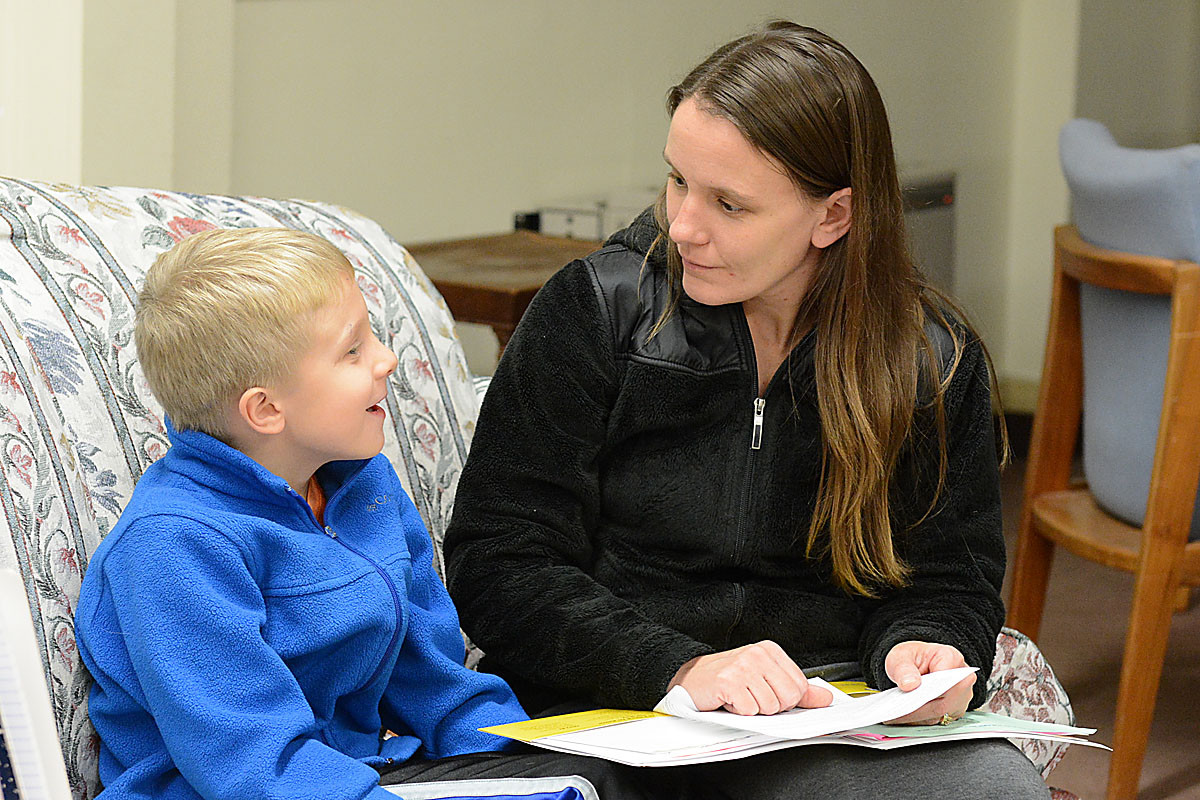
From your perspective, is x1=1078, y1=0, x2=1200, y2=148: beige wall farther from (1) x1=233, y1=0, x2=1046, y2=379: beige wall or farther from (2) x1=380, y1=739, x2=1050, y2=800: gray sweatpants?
(2) x1=380, y1=739, x2=1050, y2=800: gray sweatpants

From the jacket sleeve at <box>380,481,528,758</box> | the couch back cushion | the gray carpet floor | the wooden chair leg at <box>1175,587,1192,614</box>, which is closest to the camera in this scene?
the couch back cushion

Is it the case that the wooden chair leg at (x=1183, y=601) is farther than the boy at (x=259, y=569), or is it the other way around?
the wooden chair leg at (x=1183, y=601)

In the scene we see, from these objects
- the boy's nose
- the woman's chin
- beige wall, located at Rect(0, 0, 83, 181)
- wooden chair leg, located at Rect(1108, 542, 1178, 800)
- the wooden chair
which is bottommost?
wooden chair leg, located at Rect(1108, 542, 1178, 800)

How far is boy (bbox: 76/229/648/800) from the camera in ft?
3.36

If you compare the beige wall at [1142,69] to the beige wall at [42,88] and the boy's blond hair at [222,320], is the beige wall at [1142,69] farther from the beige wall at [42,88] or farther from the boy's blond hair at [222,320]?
the boy's blond hair at [222,320]

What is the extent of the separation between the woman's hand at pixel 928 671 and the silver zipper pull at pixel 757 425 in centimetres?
24

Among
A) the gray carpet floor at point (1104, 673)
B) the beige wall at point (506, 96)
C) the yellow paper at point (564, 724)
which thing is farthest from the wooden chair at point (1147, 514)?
the yellow paper at point (564, 724)

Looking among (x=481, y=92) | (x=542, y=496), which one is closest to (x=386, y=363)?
(x=542, y=496)

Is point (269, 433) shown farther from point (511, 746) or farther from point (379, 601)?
point (511, 746)

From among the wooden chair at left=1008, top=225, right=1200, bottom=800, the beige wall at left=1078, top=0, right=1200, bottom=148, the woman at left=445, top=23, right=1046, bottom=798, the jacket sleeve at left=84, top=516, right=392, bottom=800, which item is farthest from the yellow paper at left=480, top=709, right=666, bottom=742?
the beige wall at left=1078, top=0, right=1200, bottom=148

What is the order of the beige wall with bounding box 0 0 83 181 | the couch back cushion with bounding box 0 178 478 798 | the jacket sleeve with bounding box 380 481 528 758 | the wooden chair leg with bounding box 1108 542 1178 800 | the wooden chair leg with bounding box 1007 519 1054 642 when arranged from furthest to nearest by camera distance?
1. the wooden chair leg with bounding box 1007 519 1054 642
2. the wooden chair leg with bounding box 1108 542 1178 800
3. the beige wall with bounding box 0 0 83 181
4. the jacket sleeve with bounding box 380 481 528 758
5. the couch back cushion with bounding box 0 178 478 798

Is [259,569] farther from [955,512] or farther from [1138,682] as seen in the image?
[1138,682]

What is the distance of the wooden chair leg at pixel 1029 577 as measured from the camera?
246 centimetres

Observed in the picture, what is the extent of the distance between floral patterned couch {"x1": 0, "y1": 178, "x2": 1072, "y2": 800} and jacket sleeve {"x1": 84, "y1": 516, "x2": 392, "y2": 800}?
0.11 m
